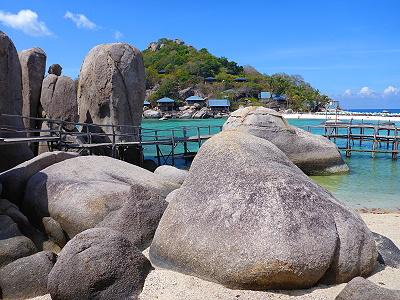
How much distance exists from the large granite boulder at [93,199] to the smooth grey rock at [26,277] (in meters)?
1.00

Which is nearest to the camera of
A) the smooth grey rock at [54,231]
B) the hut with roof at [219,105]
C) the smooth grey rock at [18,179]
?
the smooth grey rock at [54,231]

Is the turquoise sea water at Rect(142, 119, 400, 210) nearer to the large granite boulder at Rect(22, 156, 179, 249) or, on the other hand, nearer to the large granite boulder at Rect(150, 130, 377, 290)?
the large granite boulder at Rect(22, 156, 179, 249)

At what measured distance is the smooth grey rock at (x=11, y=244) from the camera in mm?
6414

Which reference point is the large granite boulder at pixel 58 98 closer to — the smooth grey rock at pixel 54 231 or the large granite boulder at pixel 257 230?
the smooth grey rock at pixel 54 231

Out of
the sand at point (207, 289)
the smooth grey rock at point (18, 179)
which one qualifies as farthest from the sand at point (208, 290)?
the smooth grey rock at point (18, 179)

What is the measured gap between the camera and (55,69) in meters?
17.6

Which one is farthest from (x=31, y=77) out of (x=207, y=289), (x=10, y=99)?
(x=207, y=289)

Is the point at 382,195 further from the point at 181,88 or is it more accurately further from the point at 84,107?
the point at 181,88

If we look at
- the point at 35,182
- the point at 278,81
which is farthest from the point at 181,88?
the point at 35,182

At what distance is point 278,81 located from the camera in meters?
98.5

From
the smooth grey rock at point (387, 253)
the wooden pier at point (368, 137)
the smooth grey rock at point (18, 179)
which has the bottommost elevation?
the wooden pier at point (368, 137)

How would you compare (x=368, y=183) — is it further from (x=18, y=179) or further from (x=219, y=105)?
(x=219, y=105)

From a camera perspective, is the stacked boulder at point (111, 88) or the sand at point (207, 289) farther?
the stacked boulder at point (111, 88)

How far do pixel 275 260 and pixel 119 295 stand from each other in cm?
166
